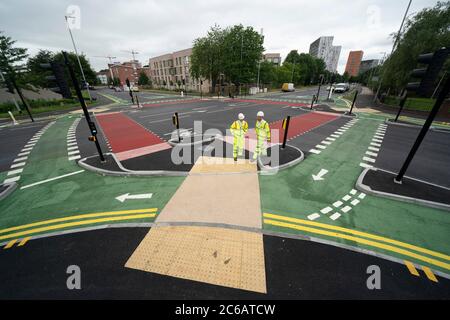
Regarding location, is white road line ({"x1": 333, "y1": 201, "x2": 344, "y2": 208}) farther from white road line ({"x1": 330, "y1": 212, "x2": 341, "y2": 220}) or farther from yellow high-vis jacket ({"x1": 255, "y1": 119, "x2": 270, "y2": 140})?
yellow high-vis jacket ({"x1": 255, "y1": 119, "x2": 270, "y2": 140})

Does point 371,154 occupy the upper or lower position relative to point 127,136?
upper

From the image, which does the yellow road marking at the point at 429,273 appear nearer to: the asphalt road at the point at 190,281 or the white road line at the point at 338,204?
the asphalt road at the point at 190,281

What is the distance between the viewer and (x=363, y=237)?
14.7ft

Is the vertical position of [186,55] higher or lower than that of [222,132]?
higher

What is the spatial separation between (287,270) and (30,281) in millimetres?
5393

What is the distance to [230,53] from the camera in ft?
127

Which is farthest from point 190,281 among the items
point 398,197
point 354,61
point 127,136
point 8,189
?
point 354,61

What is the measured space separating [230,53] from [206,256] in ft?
143

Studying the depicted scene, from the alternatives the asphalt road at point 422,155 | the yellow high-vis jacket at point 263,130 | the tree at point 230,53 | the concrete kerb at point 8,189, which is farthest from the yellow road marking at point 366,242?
the tree at point 230,53

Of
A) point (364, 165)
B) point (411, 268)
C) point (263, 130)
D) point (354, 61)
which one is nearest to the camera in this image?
point (411, 268)

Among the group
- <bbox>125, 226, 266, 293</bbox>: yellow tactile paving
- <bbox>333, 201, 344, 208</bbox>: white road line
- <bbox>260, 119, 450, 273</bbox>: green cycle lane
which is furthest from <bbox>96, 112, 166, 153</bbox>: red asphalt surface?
<bbox>333, 201, 344, 208</bbox>: white road line

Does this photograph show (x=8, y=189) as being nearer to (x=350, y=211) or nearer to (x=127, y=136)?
(x=127, y=136)
